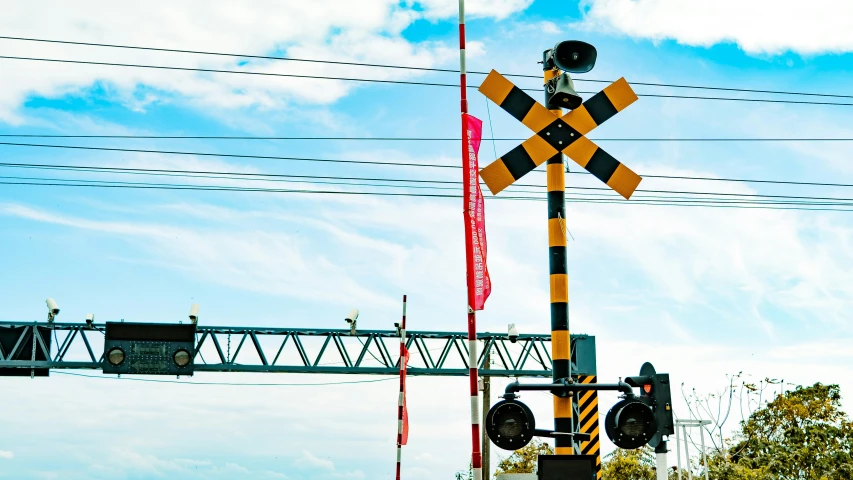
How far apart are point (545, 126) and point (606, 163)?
804 mm

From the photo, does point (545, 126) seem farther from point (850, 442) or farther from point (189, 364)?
point (850, 442)

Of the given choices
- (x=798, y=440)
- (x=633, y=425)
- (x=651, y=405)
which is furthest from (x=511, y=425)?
(x=798, y=440)

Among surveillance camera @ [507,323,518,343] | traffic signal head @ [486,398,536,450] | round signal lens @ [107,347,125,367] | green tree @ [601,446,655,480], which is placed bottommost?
traffic signal head @ [486,398,536,450]

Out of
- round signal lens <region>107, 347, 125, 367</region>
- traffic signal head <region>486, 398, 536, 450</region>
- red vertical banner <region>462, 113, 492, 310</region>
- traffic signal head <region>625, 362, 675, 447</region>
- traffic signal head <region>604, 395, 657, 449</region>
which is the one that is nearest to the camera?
traffic signal head <region>486, 398, 536, 450</region>

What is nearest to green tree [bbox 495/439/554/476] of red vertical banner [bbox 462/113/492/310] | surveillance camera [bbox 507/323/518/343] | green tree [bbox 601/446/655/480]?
green tree [bbox 601/446/655/480]

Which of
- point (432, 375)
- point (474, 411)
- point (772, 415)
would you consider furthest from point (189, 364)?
point (772, 415)

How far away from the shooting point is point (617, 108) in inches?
367

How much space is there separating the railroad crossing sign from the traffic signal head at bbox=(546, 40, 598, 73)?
1.35 ft

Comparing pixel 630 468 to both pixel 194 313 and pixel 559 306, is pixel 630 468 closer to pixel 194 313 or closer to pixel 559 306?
pixel 194 313

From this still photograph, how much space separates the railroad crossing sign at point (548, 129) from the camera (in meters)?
9.07

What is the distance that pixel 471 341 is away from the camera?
355 inches

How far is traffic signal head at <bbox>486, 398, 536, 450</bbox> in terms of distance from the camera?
7.62 meters

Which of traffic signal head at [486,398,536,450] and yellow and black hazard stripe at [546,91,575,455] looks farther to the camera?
yellow and black hazard stripe at [546,91,575,455]

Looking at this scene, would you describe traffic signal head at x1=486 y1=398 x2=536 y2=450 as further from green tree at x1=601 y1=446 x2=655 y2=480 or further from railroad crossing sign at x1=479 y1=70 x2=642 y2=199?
green tree at x1=601 y1=446 x2=655 y2=480
